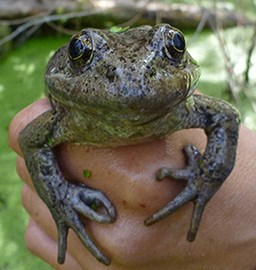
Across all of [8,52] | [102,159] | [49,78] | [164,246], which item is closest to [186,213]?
[164,246]

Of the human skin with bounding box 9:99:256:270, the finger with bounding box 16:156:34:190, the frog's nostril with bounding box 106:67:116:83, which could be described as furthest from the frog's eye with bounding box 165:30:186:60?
the finger with bounding box 16:156:34:190

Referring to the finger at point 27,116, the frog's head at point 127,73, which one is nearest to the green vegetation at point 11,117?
the finger at point 27,116

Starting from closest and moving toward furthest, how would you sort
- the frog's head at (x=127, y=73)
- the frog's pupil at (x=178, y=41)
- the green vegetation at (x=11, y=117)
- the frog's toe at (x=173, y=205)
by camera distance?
the frog's head at (x=127, y=73)
the frog's pupil at (x=178, y=41)
the frog's toe at (x=173, y=205)
the green vegetation at (x=11, y=117)

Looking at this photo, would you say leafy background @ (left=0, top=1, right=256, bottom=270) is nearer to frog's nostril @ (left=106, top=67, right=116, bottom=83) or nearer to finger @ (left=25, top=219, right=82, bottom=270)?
finger @ (left=25, top=219, right=82, bottom=270)

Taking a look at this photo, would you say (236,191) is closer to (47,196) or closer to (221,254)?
(221,254)

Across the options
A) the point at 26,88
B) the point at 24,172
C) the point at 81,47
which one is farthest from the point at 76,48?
the point at 26,88

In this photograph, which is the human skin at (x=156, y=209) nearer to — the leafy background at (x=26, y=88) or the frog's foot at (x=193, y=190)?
the frog's foot at (x=193, y=190)

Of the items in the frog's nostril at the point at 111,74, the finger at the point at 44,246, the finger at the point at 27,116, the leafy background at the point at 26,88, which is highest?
the frog's nostril at the point at 111,74
